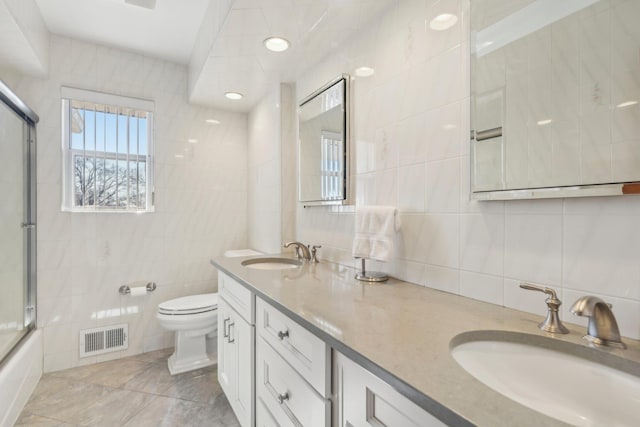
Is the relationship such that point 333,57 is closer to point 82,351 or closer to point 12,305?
point 12,305

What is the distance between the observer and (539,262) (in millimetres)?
924

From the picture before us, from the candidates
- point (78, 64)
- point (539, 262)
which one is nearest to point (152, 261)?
point (78, 64)

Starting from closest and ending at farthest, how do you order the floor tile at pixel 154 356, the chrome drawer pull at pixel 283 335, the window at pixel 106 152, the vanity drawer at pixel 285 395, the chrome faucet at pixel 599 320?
the chrome faucet at pixel 599 320 → the vanity drawer at pixel 285 395 → the chrome drawer pull at pixel 283 335 → the window at pixel 106 152 → the floor tile at pixel 154 356

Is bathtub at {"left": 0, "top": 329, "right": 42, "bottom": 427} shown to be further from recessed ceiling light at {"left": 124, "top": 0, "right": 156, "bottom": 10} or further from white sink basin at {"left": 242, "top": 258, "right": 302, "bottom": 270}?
recessed ceiling light at {"left": 124, "top": 0, "right": 156, "bottom": 10}

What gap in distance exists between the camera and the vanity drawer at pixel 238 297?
1.45 m

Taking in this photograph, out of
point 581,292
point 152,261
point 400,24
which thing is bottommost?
point 152,261

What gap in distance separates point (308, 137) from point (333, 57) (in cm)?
51

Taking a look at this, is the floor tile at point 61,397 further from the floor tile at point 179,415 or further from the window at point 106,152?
the window at point 106,152

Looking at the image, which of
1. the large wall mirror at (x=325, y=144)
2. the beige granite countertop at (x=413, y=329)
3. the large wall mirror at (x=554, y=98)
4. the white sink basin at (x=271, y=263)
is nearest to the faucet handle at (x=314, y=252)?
the white sink basin at (x=271, y=263)

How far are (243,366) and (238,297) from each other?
0.33 metres

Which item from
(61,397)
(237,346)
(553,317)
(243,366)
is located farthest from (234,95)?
(553,317)

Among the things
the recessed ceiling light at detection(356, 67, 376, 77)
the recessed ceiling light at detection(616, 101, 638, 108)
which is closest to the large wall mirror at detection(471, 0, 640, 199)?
the recessed ceiling light at detection(616, 101, 638, 108)

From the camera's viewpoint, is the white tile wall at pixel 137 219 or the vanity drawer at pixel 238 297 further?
the white tile wall at pixel 137 219

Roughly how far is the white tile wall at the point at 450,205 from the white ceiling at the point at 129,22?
45.4 inches
